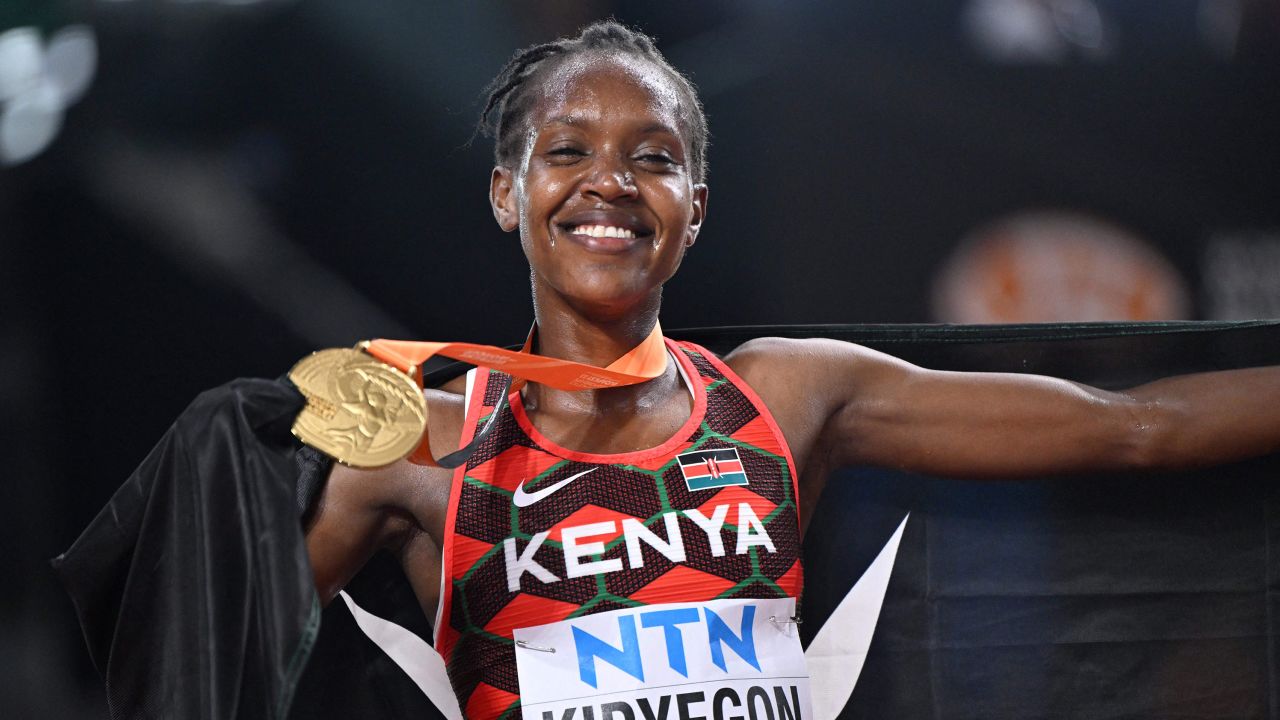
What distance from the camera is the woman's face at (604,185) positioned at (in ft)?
5.86

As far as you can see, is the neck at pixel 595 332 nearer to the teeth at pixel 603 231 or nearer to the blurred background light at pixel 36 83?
the teeth at pixel 603 231

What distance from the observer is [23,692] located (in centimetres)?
202

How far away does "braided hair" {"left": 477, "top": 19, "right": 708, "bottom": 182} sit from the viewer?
1919 mm

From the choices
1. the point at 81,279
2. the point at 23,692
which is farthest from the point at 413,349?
the point at 23,692

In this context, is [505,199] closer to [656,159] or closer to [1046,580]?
[656,159]

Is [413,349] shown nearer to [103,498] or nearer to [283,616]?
[283,616]

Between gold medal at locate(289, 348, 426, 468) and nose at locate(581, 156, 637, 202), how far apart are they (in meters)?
0.46

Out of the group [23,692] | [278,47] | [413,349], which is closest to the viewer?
[413,349]

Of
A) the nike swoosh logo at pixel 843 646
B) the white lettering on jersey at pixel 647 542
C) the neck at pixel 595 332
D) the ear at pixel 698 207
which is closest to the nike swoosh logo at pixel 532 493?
the white lettering on jersey at pixel 647 542

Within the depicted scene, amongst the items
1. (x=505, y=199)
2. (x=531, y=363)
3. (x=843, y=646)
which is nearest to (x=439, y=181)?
(x=505, y=199)

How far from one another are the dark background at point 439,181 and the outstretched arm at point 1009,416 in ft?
1.46

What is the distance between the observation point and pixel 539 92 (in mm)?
1897

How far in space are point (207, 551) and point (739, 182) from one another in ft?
4.30

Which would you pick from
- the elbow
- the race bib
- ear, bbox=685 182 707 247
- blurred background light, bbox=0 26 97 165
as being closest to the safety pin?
the race bib
